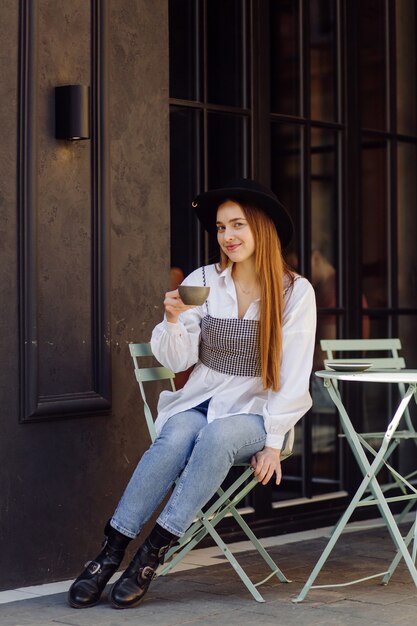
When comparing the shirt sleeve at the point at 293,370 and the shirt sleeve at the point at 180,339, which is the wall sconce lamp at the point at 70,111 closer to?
the shirt sleeve at the point at 180,339

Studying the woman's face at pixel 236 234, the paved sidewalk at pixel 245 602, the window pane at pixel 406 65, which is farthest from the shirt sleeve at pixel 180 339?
the window pane at pixel 406 65

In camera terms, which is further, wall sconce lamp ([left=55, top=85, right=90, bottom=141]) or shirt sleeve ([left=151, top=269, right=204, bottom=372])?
wall sconce lamp ([left=55, top=85, right=90, bottom=141])

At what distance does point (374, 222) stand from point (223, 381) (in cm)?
245

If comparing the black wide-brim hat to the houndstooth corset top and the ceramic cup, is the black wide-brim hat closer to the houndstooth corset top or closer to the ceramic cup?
the houndstooth corset top

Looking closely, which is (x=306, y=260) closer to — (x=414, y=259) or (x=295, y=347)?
(x=414, y=259)

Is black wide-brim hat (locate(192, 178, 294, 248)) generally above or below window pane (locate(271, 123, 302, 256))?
below

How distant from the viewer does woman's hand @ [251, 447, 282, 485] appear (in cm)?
412

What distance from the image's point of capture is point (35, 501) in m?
4.51

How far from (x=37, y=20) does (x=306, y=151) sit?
1945mm

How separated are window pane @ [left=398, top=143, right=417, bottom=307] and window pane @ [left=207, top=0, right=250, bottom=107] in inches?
54.4

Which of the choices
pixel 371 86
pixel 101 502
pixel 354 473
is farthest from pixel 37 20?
pixel 354 473

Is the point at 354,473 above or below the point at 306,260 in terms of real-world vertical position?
below

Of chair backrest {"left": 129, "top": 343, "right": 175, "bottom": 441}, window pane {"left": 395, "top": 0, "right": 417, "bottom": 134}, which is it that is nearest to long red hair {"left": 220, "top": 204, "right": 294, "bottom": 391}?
chair backrest {"left": 129, "top": 343, "right": 175, "bottom": 441}

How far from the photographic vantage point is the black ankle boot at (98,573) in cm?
403
